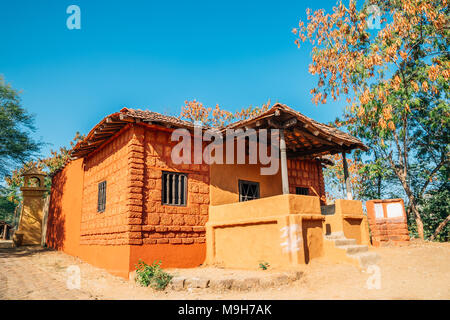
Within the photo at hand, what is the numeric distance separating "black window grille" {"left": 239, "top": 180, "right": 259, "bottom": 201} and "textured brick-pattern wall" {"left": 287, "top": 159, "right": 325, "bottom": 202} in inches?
83.4

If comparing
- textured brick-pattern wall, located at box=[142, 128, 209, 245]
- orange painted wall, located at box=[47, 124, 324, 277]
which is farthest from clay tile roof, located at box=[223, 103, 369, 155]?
orange painted wall, located at box=[47, 124, 324, 277]

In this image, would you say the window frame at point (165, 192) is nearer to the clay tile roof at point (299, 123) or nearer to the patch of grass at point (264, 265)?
the clay tile roof at point (299, 123)

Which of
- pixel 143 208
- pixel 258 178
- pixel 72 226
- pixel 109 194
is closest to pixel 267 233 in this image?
pixel 143 208

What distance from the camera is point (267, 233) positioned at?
8.38m

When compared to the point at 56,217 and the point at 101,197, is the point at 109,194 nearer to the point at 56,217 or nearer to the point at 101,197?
the point at 101,197

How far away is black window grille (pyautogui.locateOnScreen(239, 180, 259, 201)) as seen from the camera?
11.1 m

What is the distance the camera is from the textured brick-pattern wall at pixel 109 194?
8867 millimetres

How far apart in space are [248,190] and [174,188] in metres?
2.92

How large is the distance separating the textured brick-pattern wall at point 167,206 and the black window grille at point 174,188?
0.44ft

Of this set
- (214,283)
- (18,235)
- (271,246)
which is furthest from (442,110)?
(18,235)

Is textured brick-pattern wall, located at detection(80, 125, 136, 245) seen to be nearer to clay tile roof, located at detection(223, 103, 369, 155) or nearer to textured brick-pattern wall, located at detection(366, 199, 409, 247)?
clay tile roof, located at detection(223, 103, 369, 155)

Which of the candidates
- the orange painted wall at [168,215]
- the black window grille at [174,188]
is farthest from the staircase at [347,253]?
the black window grille at [174,188]
